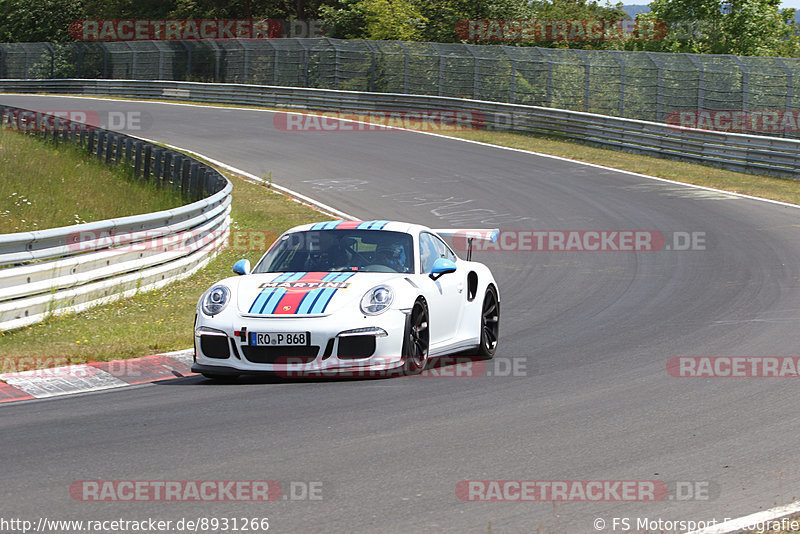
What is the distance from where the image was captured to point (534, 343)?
10.8 m

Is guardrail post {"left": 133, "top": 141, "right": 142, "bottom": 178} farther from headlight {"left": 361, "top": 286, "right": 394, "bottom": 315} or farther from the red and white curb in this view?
Result: headlight {"left": 361, "top": 286, "right": 394, "bottom": 315}

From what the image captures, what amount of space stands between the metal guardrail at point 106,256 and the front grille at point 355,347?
398 cm

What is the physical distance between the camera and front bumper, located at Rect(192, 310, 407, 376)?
822 cm

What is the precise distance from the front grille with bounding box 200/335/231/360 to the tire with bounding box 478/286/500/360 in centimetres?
267

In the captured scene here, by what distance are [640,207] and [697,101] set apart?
9.76 meters

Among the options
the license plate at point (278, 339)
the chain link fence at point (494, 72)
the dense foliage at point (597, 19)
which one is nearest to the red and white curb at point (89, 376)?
the license plate at point (278, 339)

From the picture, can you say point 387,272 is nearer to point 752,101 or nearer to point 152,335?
point 152,335

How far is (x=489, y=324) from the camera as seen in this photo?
10188mm

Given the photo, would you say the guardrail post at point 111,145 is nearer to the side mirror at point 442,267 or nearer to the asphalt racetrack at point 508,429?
the asphalt racetrack at point 508,429

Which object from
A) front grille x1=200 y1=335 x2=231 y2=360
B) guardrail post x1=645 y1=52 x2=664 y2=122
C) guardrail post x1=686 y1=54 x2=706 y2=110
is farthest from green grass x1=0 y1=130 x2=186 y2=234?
guardrail post x1=686 y1=54 x2=706 y2=110

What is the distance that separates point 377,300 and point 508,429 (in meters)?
2.05

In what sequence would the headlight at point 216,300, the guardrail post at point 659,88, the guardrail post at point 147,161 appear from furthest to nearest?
the guardrail post at point 659,88, the guardrail post at point 147,161, the headlight at point 216,300

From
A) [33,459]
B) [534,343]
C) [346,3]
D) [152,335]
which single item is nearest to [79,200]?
[152,335]

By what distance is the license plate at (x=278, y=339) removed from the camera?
8.20 metres
